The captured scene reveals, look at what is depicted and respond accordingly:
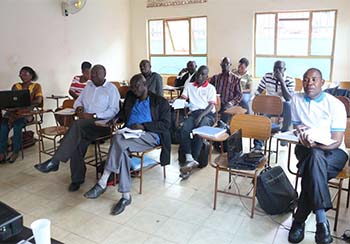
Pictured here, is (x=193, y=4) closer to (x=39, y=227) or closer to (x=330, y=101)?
(x=330, y=101)

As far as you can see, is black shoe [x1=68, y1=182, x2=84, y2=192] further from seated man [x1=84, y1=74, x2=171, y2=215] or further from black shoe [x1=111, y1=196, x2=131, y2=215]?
black shoe [x1=111, y1=196, x2=131, y2=215]

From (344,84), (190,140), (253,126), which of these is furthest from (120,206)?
(344,84)

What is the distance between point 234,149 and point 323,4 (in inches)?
156

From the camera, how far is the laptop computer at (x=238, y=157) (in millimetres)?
2553

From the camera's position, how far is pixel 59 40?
5.41m

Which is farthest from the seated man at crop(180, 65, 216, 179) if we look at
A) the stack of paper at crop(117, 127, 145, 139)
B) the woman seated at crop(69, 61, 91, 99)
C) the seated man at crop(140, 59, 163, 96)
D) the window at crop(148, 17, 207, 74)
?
the window at crop(148, 17, 207, 74)

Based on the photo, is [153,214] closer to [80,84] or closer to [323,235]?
[323,235]

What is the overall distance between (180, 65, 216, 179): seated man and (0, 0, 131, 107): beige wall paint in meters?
2.72

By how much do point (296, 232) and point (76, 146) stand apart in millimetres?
2095

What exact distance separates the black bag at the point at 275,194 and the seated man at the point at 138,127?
949mm

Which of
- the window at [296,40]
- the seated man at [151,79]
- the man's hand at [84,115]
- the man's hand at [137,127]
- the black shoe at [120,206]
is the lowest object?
the black shoe at [120,206]

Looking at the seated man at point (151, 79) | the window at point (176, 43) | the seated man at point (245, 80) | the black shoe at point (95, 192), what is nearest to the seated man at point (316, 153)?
the black shoe at point (95, 192)

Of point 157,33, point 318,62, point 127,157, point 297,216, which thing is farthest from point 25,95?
point 318,62

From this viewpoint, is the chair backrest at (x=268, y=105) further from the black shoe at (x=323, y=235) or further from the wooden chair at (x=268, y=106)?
the black shoe at (x=323, y=235)
